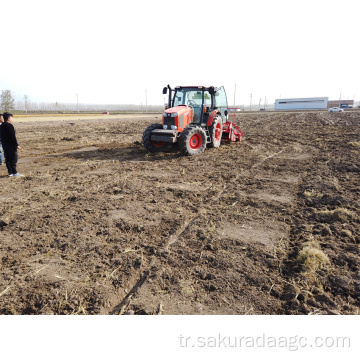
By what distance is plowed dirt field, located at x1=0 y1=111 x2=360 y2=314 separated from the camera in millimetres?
2982

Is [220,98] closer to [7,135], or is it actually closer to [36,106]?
[7,135]

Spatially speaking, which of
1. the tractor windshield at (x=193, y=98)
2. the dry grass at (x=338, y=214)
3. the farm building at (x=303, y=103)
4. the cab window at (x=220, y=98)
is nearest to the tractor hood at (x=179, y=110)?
the tractor windshield at (x=193, y=98)

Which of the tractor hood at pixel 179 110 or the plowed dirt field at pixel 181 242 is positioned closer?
the plowed dirt field at pixel 181 242

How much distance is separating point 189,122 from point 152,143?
1562mm

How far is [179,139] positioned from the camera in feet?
31.5

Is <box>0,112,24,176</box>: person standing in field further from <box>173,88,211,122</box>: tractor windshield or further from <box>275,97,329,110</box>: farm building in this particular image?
<box>275,97,329,110</box>: farm building

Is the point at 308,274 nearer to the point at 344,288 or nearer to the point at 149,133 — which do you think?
the point at 344,288

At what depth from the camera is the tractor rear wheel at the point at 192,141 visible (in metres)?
9.49

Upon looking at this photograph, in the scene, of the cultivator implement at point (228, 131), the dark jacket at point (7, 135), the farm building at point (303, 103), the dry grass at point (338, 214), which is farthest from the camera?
the farm building at point (303, 103)

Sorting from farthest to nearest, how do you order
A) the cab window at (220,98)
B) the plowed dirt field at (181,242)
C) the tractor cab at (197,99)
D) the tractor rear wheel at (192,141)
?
the cab window at (220,98) < the tractor cab at (197,99) < the tractor rear wheel at (192,141) < the plowed dirt field at (181,242)

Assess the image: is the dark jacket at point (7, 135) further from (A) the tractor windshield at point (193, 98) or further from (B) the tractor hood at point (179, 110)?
(A) the tractor windshield at point (193, 98)

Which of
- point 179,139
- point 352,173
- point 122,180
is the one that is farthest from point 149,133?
point 352,173

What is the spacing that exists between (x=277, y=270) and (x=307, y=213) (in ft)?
6.63

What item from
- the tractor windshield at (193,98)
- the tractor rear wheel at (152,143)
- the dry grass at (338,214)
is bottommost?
the dry grass at (338,214)
